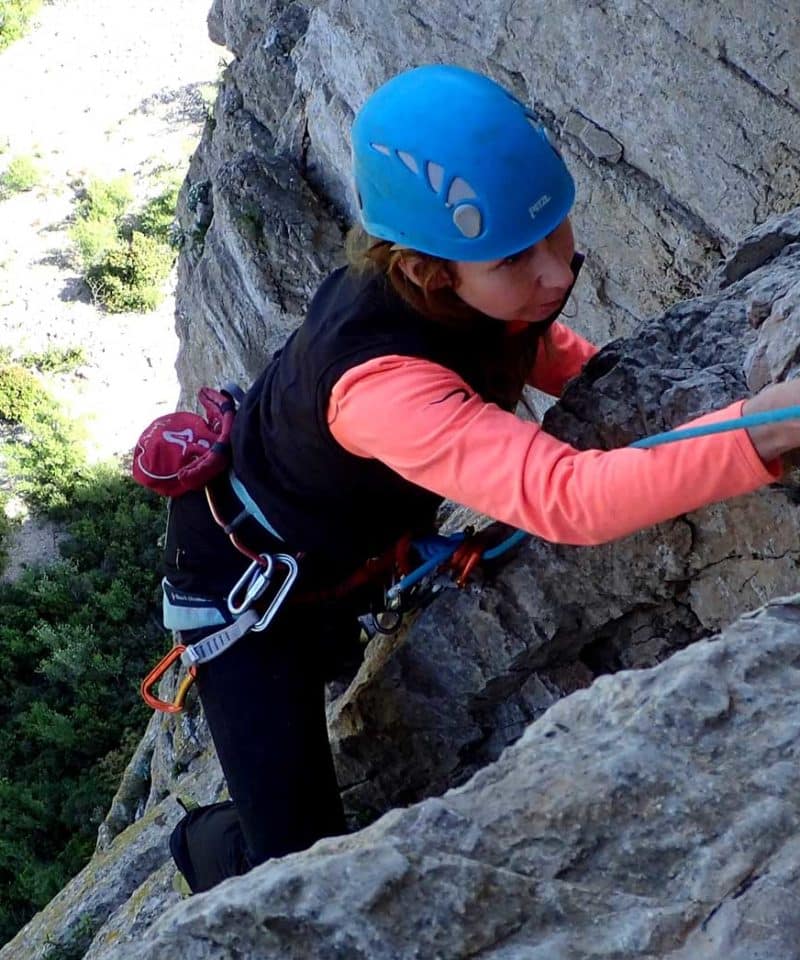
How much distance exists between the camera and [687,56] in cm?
605

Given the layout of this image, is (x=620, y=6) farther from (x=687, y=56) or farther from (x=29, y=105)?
(x=29, y=105)


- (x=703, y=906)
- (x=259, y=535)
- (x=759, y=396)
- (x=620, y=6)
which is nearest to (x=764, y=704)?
(x=703, y=906)

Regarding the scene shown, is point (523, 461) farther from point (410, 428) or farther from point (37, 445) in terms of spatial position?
point (37, 445)

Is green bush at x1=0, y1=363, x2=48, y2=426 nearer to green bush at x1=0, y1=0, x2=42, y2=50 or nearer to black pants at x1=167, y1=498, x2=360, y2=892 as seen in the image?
green bush at x1=0, y1=0, x2=42, y2=50

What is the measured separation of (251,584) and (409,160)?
186 centimetres

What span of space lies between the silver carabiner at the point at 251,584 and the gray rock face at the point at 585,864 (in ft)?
6.09

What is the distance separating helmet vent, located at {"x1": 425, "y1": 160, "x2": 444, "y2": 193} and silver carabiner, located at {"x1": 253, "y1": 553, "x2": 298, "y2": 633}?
167cm

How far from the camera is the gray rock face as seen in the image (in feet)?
6.14

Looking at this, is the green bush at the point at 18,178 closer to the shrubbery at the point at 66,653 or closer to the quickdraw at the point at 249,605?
the shrubbery at the point at 66,653

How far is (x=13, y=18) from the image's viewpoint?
126ft

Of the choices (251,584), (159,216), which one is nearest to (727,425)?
(251,584)

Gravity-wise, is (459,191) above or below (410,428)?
above

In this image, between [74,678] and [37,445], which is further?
[37,445]

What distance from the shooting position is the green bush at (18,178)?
3128cm
